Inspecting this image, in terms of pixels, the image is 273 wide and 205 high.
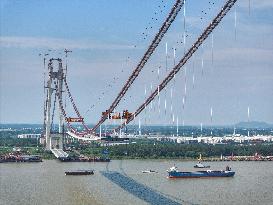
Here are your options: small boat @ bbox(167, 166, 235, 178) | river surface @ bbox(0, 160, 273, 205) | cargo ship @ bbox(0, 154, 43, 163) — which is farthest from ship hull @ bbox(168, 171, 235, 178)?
cargo ship @ bbox(0, 154, 43, 163)

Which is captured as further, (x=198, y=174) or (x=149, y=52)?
(x=198, y=174)

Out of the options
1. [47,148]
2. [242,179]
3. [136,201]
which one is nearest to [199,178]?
[242,179]

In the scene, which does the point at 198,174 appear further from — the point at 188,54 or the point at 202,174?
the point at 188,54

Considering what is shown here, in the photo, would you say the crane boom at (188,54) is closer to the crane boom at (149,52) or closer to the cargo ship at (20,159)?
the crane boom at (149,52)

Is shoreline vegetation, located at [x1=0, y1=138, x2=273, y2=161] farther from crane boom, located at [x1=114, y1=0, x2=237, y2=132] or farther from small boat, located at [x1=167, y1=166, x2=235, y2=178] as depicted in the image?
crane boom, located at [x1=114, y1=0, x2=237, y2=132]

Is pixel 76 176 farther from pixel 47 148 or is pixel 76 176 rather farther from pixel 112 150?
pixel 112 150

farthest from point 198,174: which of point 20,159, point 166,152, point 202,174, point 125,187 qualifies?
point 166,152

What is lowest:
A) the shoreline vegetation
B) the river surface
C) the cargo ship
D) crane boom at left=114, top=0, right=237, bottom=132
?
the river surface

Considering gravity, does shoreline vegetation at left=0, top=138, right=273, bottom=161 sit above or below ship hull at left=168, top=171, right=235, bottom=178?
above

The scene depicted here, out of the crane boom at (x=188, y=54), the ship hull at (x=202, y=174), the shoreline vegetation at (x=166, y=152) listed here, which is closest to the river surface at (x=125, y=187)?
the ship hull at (x=202, y=174)
